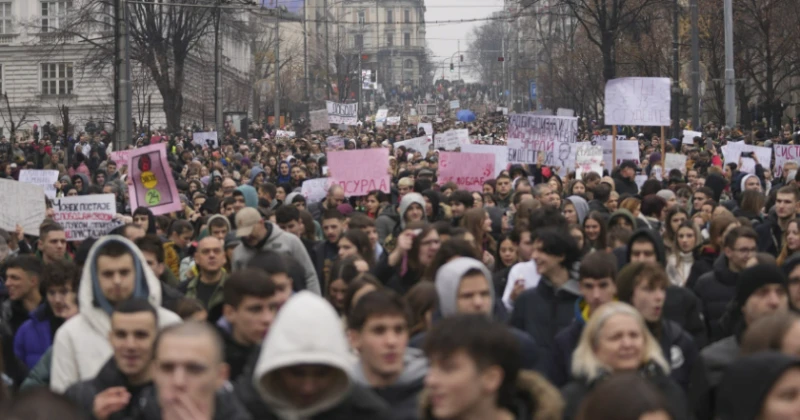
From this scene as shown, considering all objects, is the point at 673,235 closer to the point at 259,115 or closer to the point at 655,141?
the point at 655,141

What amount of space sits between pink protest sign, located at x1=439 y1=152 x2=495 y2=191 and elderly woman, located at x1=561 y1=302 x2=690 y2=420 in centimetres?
1281

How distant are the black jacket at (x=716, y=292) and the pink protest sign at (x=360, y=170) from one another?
8227mm

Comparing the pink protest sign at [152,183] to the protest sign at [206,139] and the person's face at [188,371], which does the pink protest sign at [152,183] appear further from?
the protest sign at [206,139]

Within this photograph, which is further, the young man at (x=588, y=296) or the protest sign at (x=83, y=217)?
the protest sign at (x=83, y=217)

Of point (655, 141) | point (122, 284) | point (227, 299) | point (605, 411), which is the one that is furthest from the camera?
point (655, 141)

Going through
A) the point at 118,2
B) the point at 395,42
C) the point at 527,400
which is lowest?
the point at 527,400

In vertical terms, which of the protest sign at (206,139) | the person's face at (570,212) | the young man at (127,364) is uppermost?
the protest sign at (206,139)

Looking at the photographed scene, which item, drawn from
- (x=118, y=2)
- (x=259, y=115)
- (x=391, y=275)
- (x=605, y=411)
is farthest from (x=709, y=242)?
(x=259, y=115)

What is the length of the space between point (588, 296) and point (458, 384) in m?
2.81

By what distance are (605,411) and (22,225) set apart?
32.0 ft

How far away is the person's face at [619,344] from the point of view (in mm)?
5562

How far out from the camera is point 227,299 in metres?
6.35

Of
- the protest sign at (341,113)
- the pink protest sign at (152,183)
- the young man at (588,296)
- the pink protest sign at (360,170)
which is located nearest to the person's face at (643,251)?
the young man at (588,296)

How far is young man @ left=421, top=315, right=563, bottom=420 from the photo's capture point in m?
4.49
